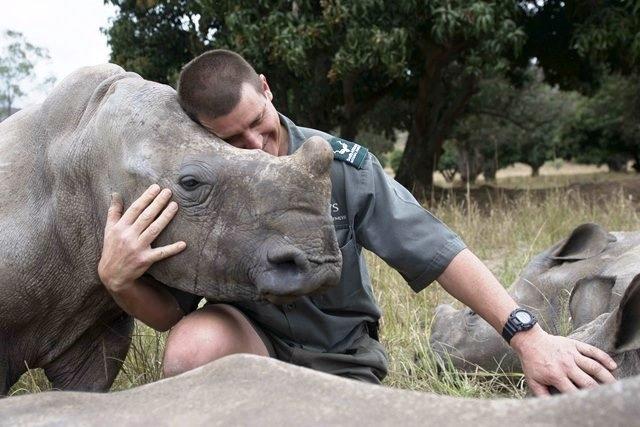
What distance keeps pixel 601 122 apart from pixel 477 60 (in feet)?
84.8

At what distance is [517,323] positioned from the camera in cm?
291

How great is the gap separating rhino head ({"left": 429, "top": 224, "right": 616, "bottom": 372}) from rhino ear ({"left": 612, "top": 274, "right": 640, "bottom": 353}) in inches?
48.1

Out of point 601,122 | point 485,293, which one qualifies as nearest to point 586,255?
point 485,293

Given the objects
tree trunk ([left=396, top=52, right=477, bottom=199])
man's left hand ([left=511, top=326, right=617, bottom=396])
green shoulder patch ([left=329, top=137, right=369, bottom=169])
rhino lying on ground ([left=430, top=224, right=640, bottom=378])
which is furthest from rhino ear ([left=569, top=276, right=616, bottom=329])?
tree trunk ([left=396, top=52, right=477, bottom=199])

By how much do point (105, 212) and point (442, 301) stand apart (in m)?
2.92

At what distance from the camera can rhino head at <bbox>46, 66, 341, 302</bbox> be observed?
8.21ft

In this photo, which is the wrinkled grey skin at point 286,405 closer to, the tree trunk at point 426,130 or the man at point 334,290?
the man at point 334,290

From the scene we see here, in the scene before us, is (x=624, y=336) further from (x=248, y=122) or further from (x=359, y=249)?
(x=248, y=122)

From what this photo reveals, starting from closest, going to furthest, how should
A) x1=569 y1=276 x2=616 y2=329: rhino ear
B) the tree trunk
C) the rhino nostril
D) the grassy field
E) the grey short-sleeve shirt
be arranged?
the rhino nostril
the grey short-sleeve shirt
the grassy field
x1=569 y1=276 x2=616 y2=329: rhino ear
the tree trunk

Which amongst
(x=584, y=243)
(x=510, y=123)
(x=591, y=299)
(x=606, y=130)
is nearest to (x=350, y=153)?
(x=591, y=299)

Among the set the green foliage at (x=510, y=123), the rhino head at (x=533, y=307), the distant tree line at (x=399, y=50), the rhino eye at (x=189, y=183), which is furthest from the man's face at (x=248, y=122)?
the green foliage at (x=510, y=123)

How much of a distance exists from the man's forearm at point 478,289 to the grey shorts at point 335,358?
545 mm

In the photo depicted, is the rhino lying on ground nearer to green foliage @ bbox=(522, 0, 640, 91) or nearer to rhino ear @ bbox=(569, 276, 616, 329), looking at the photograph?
rhino ear @ bbox=(569, 276, 616, 329)

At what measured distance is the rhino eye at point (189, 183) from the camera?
8.77 ft
